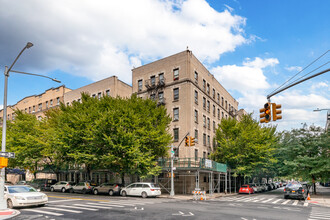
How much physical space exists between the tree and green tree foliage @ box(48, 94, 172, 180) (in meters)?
18.3

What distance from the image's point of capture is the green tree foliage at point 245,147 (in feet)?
134

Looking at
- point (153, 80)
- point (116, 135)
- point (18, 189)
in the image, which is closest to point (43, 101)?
point (153, 80)

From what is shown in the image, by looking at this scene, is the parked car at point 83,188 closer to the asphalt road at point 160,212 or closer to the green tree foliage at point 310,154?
the asphalt road at point 160,212

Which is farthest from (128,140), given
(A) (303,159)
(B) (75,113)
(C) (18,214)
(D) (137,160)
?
(A) (303,159)

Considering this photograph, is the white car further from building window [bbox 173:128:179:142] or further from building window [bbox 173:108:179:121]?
building window [bbox 173:108:179:121]

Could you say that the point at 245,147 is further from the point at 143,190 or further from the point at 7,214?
the point at 7,214

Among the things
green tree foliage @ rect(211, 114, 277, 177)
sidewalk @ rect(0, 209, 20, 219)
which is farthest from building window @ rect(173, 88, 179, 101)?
sidewalk @ rect(0, 209, 20, 219)

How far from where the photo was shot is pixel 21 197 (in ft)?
54.4

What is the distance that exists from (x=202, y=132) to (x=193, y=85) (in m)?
7.88

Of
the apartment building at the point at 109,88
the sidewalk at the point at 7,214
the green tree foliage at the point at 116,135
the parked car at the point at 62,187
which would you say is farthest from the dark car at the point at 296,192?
the apartment building at the point at 109,88

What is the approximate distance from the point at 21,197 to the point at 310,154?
1382 inches

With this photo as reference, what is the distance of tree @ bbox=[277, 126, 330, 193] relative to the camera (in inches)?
1366

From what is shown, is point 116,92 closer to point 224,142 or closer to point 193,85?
point 193,85

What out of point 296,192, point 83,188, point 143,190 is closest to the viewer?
point 143,190
